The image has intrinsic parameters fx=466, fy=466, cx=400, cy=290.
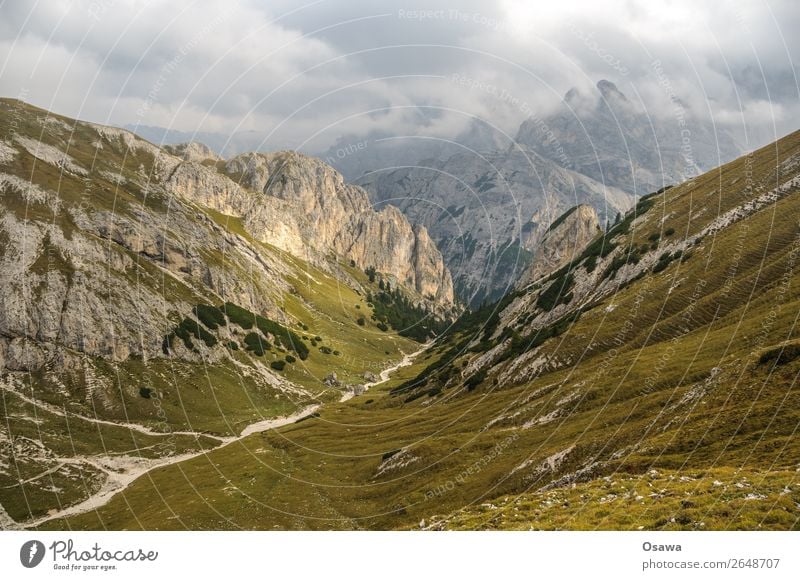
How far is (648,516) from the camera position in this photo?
26.4m

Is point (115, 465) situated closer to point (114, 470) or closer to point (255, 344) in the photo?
point (114, 470)

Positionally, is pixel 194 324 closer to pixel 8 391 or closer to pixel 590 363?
pixel 8 391

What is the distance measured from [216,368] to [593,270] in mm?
114813

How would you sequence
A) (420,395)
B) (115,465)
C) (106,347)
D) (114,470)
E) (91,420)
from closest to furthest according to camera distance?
1. (114,470)
2. (115,465)
3. (91,420)
4. (420,395)
5. (106,347)

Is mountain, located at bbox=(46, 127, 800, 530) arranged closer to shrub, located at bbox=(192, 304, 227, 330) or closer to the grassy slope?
the grassy slope

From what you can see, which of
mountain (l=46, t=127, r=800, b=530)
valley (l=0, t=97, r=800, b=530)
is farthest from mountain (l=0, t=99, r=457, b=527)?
mountain (l=46, t=127, r=800, b=530)

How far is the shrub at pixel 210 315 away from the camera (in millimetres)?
159500

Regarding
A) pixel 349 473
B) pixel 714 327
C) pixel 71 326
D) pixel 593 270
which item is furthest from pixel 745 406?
pixel 71 326

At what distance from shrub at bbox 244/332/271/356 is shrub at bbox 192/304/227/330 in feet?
33.8

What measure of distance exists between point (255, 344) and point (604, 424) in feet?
468

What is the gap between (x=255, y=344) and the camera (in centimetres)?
17062

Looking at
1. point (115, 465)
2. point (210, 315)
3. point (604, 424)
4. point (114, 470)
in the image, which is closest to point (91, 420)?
point (115, 465)

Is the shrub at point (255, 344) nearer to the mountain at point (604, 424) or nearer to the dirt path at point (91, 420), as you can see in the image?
the mountain at point (604, 424)

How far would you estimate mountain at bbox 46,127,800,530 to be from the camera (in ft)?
106
